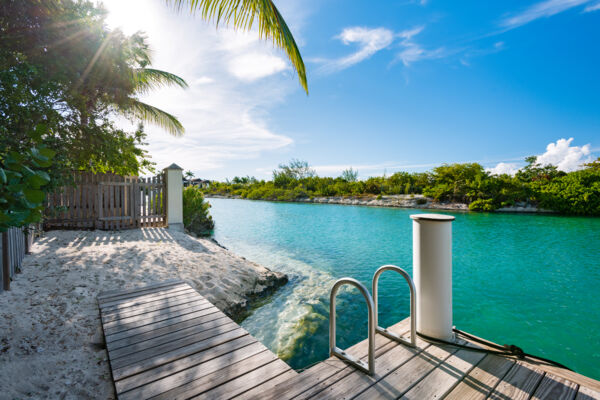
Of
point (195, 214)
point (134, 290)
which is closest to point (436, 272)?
point (134, 290)

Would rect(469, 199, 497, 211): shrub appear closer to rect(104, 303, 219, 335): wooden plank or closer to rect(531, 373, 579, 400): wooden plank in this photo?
rect(531, 373, 579, 400): wooden plank

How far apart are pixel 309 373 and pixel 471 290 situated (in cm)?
509

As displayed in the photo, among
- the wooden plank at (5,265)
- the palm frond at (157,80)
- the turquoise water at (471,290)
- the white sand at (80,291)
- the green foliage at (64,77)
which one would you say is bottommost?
the turquoise water at (471,290)

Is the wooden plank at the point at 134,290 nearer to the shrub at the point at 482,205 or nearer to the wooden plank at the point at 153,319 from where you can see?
the wooden plank at the point at 153,319

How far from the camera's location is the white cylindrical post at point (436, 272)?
6.76ft

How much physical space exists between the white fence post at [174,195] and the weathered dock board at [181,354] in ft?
18.0

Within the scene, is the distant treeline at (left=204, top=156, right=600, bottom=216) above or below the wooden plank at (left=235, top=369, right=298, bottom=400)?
above

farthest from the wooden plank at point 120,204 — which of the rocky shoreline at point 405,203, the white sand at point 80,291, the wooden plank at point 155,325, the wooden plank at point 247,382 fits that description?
the rocky shoreline at point 405,203

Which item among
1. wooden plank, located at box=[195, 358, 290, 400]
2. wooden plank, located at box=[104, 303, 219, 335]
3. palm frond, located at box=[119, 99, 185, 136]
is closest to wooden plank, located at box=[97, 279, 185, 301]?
wooden plank, located at box=[104, 303, 219, 335]

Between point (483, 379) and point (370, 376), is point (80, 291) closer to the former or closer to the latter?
point (370, 376)

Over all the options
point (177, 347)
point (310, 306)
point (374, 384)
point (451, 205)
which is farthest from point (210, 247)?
point (451, 205)

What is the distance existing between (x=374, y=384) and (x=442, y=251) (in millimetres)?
1074

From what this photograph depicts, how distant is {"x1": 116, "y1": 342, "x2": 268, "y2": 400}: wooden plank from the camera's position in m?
1.66

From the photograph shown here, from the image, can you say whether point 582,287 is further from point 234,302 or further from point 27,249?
point 27,249
